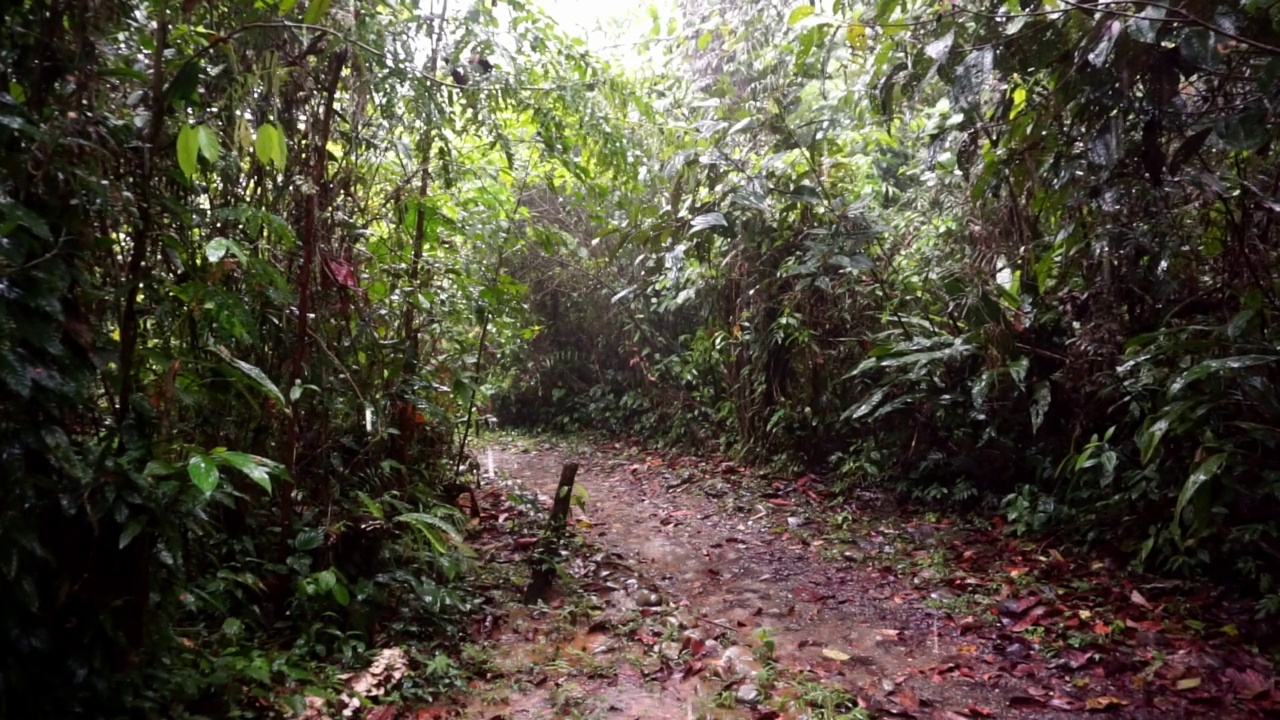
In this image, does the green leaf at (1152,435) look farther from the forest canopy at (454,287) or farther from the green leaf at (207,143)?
the green leaf at (207,143)

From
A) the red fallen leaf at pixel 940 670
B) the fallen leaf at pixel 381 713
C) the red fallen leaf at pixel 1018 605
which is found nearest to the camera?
the fallen leaf at pixel 381 713

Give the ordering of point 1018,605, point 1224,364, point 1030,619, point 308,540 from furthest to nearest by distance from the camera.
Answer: point 1018,605
point 1030,619
point 308,540
point 1224,364

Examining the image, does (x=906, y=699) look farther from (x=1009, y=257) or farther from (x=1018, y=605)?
(x=1009, y=257)

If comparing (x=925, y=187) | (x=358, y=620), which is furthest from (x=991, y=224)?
(x=358, y=620)

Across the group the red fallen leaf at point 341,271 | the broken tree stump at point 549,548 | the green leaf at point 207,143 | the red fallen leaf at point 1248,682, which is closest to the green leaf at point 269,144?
the green leaf at point 207,143

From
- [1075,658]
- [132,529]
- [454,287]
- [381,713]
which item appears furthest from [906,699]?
[454,287]

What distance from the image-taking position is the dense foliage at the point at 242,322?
2.06m

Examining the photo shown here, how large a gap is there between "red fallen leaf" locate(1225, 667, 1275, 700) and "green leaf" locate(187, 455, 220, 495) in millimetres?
3831

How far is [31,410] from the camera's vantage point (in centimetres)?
200

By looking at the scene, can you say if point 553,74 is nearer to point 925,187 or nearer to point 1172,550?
point 925,187

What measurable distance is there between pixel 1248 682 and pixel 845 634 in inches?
64.6

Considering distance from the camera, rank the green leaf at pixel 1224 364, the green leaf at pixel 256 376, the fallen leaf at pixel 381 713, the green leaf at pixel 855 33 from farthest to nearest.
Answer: the green leaf at pixel 855 33
the green leaf at pixel 1224 364
the fallen leaf at pixel 381 713
the green leaf at pixel 256 376

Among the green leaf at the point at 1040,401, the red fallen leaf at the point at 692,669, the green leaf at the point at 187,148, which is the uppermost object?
the green leaf at the point at 187,148

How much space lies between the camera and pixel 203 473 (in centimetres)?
210
